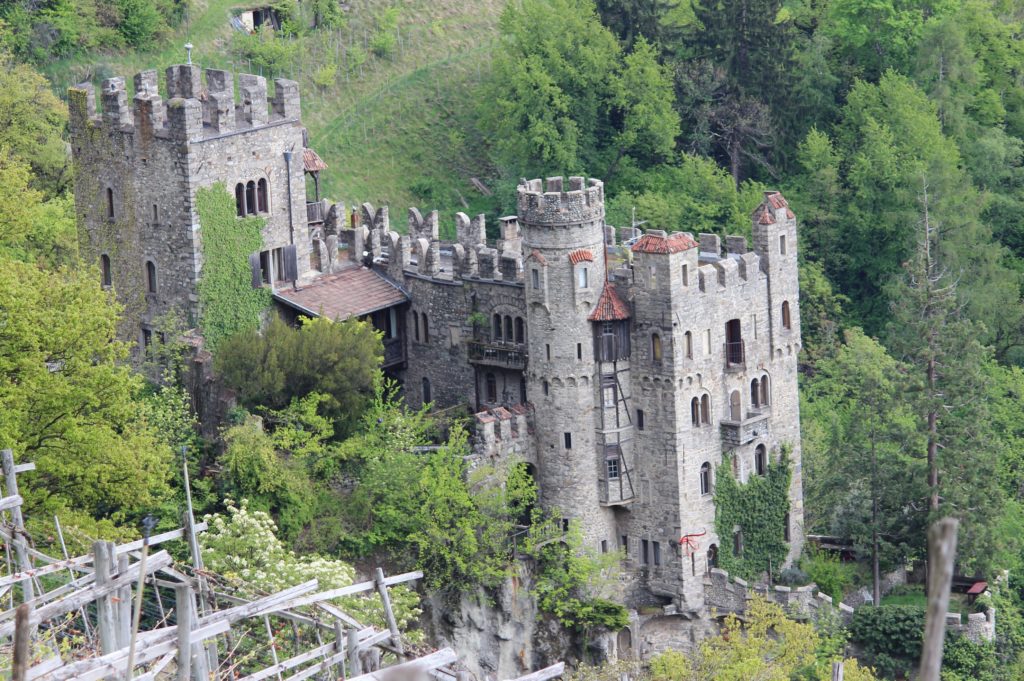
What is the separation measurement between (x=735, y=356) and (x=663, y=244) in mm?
5358

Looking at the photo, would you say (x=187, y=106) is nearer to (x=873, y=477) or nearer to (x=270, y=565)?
(x=270, y=565)

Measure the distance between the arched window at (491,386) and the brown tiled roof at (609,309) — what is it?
5567mm

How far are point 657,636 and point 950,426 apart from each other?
1296 cm

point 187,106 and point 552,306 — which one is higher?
point 187,106

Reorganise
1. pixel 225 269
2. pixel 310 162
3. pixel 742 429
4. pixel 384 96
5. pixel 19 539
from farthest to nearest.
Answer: pixel 384 96 → pixel 310 162 → pixel 225 269 → pixel 742 429 → pixel 19 539

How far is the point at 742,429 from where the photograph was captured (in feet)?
229

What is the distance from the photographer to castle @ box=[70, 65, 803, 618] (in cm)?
6875

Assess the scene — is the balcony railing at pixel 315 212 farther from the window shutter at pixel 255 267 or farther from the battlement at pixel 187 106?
the window shutter at pixel 255 267

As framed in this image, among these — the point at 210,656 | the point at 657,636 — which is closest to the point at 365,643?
the point at 210,656

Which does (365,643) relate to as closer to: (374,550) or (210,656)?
(210,656)

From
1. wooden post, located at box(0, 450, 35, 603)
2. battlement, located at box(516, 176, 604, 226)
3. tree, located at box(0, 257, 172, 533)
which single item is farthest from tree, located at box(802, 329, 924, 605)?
wooden post, located at box(0, 450, 35, 603)

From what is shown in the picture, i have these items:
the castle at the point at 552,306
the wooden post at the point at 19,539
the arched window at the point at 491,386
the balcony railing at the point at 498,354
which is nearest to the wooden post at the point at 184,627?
the wooden post at the point at 19,539

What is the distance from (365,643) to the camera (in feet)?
126

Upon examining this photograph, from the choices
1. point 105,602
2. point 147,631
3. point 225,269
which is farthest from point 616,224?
point 105,602
